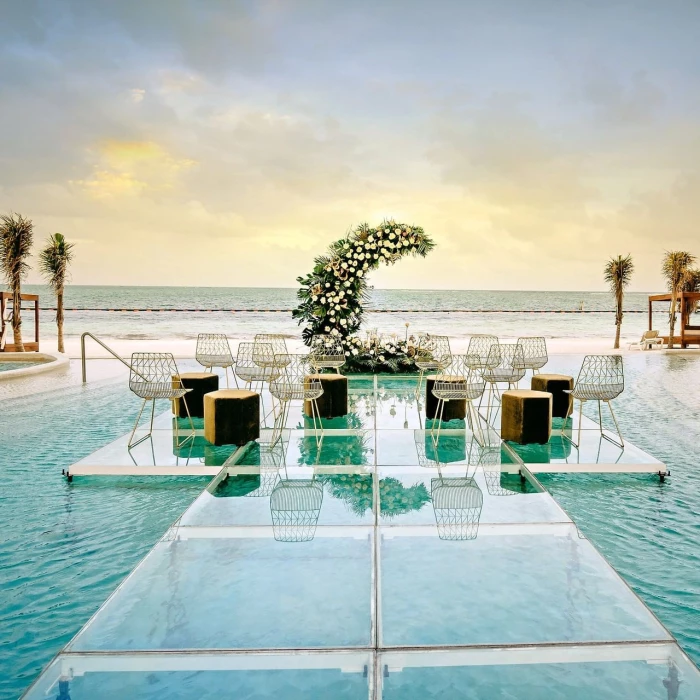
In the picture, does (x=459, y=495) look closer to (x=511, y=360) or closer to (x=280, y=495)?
(x=280, y=495)

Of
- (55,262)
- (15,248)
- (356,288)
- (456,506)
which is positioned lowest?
(456,506)

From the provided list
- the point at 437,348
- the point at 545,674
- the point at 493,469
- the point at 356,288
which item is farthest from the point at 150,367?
the point at 356,288

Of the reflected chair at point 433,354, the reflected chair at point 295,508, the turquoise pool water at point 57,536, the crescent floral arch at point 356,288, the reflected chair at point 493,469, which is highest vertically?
the crescent floral arch at point 356,288

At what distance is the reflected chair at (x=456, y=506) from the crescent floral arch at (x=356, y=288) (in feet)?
21.6

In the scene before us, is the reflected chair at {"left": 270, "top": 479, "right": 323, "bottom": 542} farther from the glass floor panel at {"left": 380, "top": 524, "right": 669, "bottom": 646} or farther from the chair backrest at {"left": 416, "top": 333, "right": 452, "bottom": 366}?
the chair backrest at {"left": 416, "top": 333, "right": 452, "bottom": 366}

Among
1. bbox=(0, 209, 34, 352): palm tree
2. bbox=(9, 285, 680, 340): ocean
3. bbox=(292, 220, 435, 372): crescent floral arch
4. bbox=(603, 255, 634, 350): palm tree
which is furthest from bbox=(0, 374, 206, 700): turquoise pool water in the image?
bbox=(603, 255, 634, 350): palm tree

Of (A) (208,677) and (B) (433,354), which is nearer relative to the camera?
(A) (208,677)

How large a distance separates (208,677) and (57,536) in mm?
2020

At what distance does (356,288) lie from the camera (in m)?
11.4

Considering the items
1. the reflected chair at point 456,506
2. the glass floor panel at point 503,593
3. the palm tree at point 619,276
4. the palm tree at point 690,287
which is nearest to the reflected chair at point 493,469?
the reflected chair at point 456,506

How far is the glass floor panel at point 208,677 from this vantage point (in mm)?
2377

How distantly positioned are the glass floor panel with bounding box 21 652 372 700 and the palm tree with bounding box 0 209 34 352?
14621 millimetres

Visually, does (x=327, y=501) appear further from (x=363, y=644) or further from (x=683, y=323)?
(x=683, y=323)

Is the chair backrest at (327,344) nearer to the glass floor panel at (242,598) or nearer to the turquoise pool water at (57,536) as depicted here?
the turquoise pool water at (57,536)
